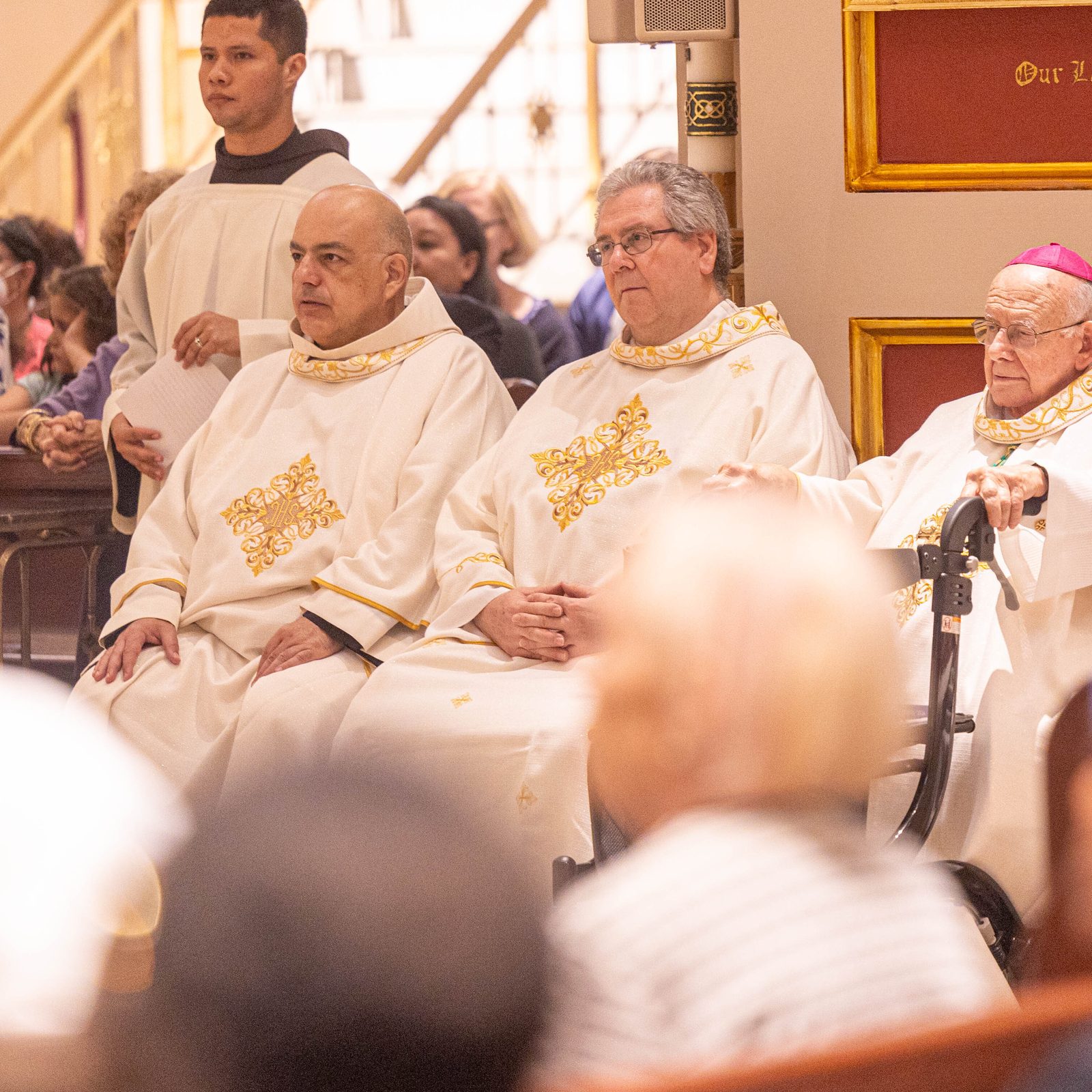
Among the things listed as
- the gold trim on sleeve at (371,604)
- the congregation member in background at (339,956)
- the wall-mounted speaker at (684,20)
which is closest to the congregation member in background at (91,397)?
the gold trim on sleeve at (371,604)

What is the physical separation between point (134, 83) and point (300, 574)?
22.1 feet

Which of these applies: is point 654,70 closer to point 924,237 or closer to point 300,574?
point 924,237

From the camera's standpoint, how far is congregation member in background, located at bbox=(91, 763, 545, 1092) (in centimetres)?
81

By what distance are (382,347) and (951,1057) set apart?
3397mm

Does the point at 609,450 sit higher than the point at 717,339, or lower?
lower

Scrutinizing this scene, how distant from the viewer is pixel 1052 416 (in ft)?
10.6

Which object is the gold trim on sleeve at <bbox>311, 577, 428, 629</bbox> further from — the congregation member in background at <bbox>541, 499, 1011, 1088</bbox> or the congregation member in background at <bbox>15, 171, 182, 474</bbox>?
the congregation member in background at <bbox>541, 499, 1011, 1088</bbox>

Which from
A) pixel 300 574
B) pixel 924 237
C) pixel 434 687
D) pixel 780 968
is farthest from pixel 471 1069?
pixel 924 237

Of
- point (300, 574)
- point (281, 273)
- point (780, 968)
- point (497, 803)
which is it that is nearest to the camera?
point (780, 968)

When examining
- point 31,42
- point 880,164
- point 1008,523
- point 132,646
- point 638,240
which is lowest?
point 132,646

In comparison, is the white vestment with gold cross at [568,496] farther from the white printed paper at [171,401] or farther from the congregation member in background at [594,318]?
the congregation member in background at [594,318]

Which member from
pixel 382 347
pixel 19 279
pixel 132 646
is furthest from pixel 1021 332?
pixel 19 279

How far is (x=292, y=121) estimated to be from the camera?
4855 mm

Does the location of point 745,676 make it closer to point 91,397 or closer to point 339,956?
point 339,956
